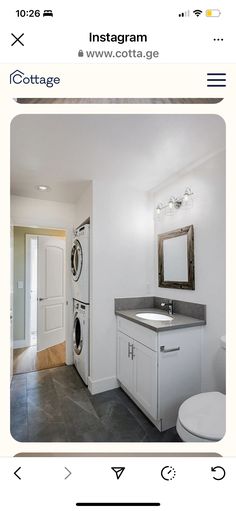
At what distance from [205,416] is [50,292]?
8.98 ft

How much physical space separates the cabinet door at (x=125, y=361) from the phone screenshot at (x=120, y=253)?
0.02 metres

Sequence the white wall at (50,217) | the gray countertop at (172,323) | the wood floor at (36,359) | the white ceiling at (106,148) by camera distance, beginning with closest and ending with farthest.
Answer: the white ceiling at (106,148), the gray countertop at (172,323), the white wall at (50,217), the wood floor at (36,359)

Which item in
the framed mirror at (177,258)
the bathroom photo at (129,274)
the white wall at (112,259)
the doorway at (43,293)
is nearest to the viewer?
the bathroom photo at (129,274)

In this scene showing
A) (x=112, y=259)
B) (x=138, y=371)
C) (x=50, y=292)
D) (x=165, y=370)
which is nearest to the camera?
(x=165, y=370)

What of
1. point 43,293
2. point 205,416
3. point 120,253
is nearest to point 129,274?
point 120,253

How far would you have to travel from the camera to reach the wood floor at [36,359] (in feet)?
8.55

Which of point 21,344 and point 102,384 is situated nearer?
point 102,384

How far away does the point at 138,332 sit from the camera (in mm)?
1690

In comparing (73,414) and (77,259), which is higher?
(77,259)

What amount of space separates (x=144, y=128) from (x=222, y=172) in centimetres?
64
